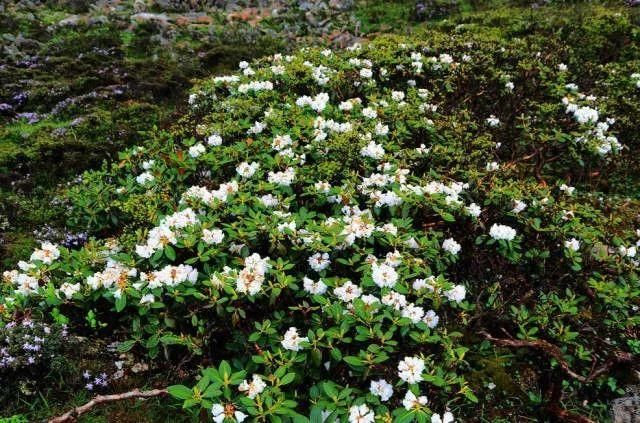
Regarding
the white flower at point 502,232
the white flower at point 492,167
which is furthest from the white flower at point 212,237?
the white flower at point 492,167

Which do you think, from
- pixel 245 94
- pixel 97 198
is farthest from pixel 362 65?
pixel 97 198

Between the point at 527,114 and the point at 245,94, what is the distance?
389cm

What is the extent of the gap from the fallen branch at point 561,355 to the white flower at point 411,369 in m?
1.11

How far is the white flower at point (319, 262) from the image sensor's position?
3953mm

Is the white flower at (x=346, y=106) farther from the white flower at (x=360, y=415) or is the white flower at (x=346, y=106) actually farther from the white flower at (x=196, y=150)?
the white flower at (x=360, y=415)

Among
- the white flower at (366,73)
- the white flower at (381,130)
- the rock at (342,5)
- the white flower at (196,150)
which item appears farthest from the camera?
the rock at (342,5)

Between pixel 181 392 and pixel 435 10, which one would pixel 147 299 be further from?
pixel 435 10

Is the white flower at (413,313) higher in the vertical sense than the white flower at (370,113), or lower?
lower

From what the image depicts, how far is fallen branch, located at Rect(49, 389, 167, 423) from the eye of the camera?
11.0ft

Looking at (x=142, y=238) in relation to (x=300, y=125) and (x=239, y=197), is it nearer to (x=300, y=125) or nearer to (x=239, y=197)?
(x=239, y=197)

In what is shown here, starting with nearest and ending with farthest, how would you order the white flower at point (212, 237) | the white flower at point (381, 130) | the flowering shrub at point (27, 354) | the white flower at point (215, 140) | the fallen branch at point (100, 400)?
the fallen branch at point (100, 400)
the flowering shrub at point (27, 354)
the white flower at point (212, 237)
the white flower at point (215, 140)
the white flower at point (381, 130)

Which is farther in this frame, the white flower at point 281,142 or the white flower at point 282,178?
the white flower at point 281,142

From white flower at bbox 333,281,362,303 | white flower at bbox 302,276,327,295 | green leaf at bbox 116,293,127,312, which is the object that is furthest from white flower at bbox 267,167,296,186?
green leaf at bbox 116,293,127,312

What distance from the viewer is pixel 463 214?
4660 millimetres
